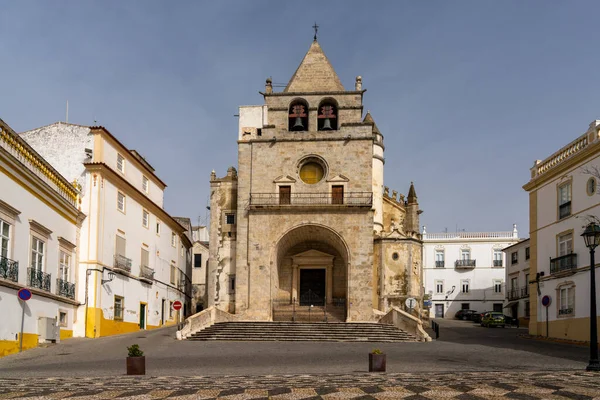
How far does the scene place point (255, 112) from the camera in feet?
145

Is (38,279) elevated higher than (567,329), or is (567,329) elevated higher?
(38,279)

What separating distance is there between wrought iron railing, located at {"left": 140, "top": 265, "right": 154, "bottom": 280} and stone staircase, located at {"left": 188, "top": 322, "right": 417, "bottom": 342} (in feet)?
18.0

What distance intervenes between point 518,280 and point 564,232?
1067 inches

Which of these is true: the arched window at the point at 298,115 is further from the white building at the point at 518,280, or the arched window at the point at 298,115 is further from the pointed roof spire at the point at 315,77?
the white building at the point at 518,280

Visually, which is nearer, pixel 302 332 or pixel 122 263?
pixel 302 332

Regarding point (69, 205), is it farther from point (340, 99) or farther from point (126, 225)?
point (340, 99)

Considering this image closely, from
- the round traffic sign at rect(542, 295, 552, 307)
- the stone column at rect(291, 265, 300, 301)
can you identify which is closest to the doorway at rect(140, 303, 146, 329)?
the stone column at rect(291, 265, 300, 301)

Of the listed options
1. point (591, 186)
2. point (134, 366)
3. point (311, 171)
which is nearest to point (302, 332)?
point (311, 171)

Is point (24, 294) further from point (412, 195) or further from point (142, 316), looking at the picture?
point (412, 195)

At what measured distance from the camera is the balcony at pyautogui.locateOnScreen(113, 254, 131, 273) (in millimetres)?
32331

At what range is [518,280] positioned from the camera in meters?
56.2

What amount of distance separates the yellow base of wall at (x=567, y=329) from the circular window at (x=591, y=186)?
17.0ft

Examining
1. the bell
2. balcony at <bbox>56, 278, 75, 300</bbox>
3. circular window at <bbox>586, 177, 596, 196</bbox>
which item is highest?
the bell

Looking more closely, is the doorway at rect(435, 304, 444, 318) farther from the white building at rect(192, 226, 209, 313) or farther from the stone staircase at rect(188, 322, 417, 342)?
the stone staircase at rect(188, 322, 417, 342)
